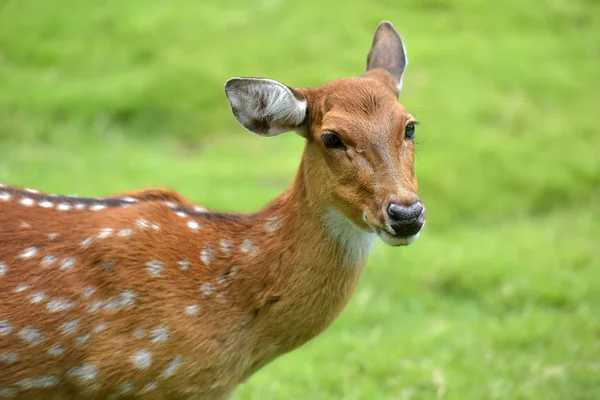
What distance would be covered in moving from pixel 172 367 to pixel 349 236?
1099 mm

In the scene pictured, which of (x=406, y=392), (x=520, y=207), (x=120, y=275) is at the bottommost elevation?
(x=406, y=392)

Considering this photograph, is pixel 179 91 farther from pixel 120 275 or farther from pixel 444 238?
pixel 120 275

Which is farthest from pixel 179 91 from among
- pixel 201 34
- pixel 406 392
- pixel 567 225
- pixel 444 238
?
pixel 406 392

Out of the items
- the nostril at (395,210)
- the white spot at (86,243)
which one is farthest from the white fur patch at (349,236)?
the white spot at (86,243)

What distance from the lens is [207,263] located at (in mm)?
5023

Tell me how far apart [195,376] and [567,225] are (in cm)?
618

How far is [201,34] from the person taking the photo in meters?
12.1

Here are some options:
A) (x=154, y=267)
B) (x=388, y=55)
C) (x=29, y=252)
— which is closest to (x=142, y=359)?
(x=154, y=267)

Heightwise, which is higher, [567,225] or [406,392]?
[567,225]

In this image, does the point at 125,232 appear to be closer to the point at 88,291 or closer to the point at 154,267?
the point at 154,267

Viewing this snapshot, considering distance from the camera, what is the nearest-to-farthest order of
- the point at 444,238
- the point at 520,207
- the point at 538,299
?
the point at 538,299 < the point at 444,238 < the point at 520,207

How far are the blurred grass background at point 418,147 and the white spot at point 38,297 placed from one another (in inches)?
90.8

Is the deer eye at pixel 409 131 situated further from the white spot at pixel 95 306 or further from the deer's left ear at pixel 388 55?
the white spot at pixel 95 306

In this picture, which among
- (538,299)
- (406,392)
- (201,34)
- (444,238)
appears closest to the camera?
(406,392)
